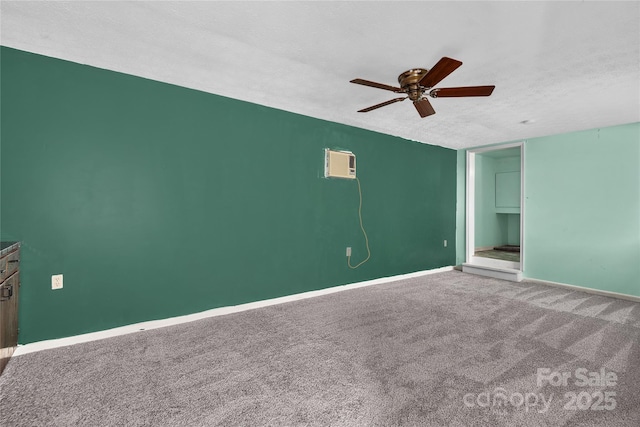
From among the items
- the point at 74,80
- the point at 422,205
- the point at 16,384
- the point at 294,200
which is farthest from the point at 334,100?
the point at 16,384

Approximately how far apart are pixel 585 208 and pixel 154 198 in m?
5.26

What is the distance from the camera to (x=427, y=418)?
152cm

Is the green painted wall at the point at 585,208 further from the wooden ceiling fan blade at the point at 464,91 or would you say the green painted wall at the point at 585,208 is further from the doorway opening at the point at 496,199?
the wooden ceiling fan blade at the point at 464,91

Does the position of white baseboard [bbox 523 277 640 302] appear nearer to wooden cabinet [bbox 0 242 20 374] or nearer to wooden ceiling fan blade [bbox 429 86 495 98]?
wooden ceiling fan blade [bbox 429 86 495 98]

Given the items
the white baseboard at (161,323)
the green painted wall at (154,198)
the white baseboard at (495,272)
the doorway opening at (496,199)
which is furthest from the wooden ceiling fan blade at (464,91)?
the doorway opening at (496,199)

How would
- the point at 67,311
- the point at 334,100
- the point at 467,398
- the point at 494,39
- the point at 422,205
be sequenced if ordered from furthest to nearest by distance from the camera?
the point at 422,205 < the point at 334,100 < the point at 67,311 < the point at 494,39 < the point at 467,398

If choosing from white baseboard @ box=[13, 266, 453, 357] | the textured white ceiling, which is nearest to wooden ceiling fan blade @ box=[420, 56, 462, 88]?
the textured white ceiling

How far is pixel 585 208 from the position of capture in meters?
4.12

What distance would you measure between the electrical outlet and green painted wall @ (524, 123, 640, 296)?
5696 millimetres

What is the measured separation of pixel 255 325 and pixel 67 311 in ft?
4.78

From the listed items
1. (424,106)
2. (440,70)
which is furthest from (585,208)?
(440,70)

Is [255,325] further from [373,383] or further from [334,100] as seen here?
[334,100]

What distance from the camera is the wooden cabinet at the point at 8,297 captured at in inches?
72.7

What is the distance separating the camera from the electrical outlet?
233cm
